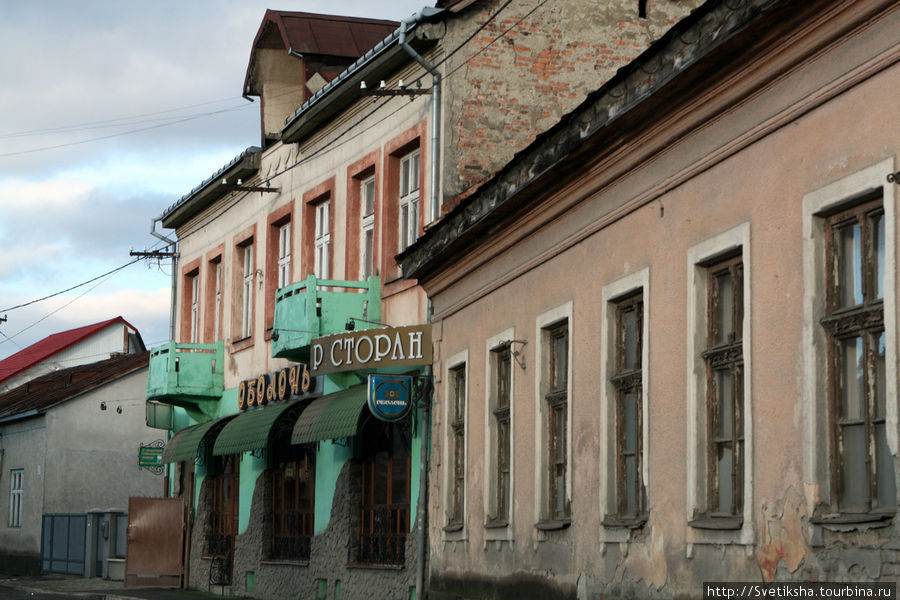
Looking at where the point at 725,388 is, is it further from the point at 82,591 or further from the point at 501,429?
the point at 82,591

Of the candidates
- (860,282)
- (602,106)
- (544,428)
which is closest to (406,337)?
(544,428)

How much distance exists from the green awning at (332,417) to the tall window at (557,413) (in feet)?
16.9

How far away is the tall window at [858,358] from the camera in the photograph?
8367 mm

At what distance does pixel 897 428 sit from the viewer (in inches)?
315

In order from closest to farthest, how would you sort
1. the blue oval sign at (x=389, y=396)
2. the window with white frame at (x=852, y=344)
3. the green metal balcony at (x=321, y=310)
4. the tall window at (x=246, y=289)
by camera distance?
the window with white frame at (x=852, y=344) → the blue oval sign at (x=389, y=396) → the green metal balcony at (x=321, y=310) → the tall window at (x=246, y=289)

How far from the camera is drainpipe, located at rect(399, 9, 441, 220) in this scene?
19.0m

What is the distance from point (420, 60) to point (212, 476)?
38.5 feet

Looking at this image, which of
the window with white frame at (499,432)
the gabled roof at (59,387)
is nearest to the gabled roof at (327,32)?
the window with white frame at (499,432)

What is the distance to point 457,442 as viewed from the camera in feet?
57.3

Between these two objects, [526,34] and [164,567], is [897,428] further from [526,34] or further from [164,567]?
[164,567]

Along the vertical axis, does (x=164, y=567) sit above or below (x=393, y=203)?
below

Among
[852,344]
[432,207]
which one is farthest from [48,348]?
[852,344]

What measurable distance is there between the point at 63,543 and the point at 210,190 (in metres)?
12.4

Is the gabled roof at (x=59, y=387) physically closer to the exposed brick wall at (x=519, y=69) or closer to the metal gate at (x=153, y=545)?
the metal gate at (x=153, y=545)
